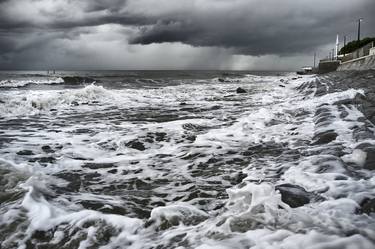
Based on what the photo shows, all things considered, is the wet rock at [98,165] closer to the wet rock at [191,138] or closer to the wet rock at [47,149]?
the wet rock at [47,149]

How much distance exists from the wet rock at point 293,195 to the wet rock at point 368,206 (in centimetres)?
54

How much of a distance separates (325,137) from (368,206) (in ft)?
10.9

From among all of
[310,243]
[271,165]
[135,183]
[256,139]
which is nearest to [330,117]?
[256,139]

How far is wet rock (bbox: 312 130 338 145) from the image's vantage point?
6.42 metres

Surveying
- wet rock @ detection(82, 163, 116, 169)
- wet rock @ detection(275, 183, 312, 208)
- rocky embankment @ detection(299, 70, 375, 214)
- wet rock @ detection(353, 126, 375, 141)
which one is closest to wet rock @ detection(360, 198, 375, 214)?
rocky embankment @ detection(299, 70, 375, 214)

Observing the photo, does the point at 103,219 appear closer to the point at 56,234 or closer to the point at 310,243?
the point at 56,234

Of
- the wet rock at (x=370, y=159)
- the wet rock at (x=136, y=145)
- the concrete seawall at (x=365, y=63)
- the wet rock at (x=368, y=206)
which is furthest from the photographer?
the concrete seawall at (x=365, y=63)

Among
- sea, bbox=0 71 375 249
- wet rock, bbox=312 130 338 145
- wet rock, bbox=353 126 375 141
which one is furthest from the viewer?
wet rock, bbox=312 130 338 145

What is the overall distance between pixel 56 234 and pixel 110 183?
5.52ft

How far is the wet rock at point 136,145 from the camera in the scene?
7.16 metres

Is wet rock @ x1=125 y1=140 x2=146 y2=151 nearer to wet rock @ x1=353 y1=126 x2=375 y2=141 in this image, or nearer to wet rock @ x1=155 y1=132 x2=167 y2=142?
wet rock @ x1=155 y1=132 x2=167 y2=142

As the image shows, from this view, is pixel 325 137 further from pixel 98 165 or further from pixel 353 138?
pixel 98 165

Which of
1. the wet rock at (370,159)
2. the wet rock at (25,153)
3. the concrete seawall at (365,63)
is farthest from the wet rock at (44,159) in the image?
the concrete seawall at (365,63)

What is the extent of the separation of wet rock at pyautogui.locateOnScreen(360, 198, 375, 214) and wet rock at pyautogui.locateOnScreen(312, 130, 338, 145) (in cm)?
288
